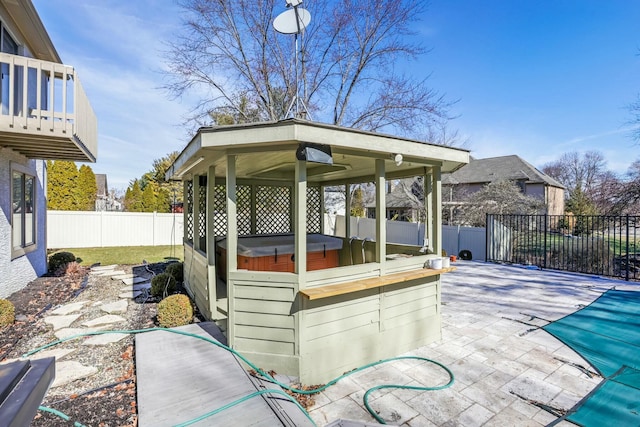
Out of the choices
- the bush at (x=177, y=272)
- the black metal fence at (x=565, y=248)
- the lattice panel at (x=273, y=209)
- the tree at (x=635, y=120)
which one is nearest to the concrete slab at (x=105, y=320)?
the bush at (x=177, y=272)

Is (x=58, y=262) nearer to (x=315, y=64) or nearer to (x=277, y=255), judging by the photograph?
(x=277, y=255)

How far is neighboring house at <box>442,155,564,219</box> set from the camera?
1992 centimetres

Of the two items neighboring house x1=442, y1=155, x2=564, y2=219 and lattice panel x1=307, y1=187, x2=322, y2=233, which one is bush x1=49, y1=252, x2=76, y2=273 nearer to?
lattice panel x1=307, y1=187, x2=322, y2=233

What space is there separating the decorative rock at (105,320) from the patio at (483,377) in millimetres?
3592

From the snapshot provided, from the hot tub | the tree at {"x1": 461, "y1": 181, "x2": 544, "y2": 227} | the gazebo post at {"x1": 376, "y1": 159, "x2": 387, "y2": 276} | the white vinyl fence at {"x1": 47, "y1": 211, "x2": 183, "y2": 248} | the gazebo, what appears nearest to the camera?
the gazebo

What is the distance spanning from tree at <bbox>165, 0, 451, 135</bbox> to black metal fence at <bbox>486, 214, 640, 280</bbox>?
19.4 feet

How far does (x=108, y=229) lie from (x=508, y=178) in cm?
2286

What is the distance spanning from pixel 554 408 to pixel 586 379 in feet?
2.96

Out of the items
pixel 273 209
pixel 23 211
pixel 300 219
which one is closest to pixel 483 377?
pixel 300 219

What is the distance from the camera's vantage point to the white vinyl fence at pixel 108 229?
38.9 ft

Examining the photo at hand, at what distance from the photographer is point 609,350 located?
12.5 ft

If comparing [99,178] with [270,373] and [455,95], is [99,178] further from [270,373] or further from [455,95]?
[270,373]

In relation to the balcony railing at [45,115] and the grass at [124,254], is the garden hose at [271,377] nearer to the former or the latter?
the balcony railing at [45,115]

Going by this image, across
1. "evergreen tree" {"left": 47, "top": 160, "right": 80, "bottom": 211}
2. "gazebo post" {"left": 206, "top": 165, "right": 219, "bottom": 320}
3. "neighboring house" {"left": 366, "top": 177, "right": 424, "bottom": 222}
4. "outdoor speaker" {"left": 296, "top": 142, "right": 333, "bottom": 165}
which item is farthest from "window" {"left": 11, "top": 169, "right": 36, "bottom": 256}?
"neighboring house" {"left": 366, "top": 177, "right": 424, "bottom": 222}
